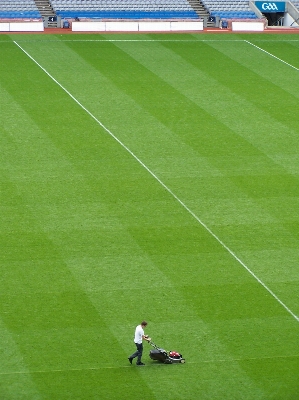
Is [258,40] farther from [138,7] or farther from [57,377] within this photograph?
[57,377]

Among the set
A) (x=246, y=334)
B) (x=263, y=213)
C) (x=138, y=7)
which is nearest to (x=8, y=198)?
(x=263, y=213)

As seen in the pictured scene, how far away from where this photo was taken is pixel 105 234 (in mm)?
33375

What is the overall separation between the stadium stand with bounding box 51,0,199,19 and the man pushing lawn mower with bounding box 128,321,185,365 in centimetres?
4466

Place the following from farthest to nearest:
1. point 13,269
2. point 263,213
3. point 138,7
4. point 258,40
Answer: point 138,7
point 258,40
point 263,213
point 13,269

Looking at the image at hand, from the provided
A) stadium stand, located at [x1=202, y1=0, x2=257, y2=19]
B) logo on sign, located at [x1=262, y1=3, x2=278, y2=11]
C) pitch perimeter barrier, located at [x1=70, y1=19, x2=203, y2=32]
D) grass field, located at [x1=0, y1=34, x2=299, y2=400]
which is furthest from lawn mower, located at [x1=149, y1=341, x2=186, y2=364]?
logo on sign, located at [x1=262, y1=3, x2=278, y2=11]

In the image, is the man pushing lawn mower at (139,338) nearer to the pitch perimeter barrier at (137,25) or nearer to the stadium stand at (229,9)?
the pitch perimeter barrier at (137,25)

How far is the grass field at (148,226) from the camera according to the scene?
2559 centimetres

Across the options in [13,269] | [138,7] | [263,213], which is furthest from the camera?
[138,7]

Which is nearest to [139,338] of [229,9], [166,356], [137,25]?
[166,356]

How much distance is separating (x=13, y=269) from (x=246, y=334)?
7.72 metres

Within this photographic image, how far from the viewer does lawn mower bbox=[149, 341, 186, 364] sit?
25578mm

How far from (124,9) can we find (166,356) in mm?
47317

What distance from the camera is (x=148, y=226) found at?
112 ft

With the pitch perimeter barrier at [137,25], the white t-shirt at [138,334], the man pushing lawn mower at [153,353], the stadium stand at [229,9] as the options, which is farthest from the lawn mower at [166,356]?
the stadium stand at [229,9]
